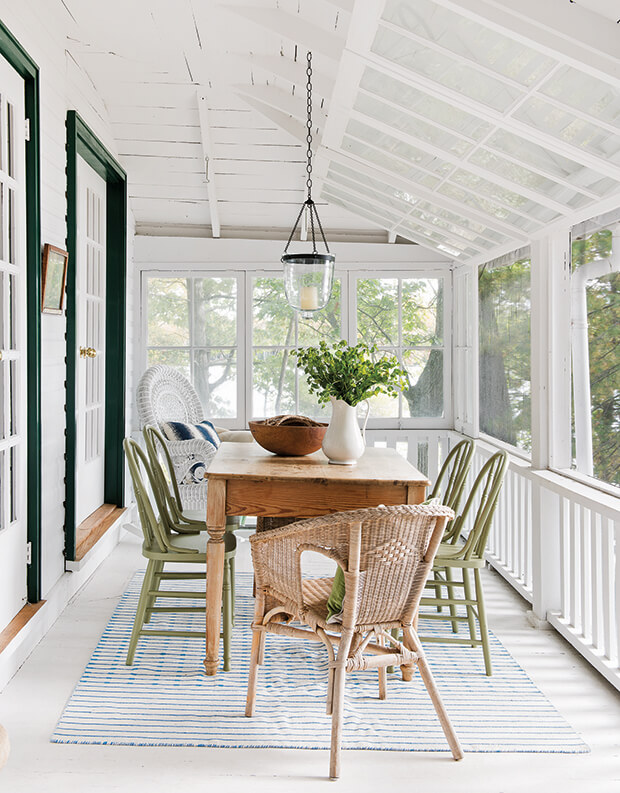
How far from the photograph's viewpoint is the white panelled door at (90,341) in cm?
455

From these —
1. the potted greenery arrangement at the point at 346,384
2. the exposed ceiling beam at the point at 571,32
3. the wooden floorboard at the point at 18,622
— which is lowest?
the wooden floorboard at the point at 18,622

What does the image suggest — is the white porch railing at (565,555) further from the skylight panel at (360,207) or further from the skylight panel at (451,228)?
the skylight panel at (360,207)

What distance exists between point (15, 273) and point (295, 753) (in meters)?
2.15

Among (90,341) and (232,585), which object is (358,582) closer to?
(232,585)

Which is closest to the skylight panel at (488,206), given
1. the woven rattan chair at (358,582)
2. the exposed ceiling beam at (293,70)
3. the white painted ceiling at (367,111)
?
the white painted ceiling at (367,111)

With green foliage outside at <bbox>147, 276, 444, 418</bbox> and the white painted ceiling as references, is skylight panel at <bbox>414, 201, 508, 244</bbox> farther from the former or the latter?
green foliage outside at <bbox>147, 276, 444, 418</bbox>

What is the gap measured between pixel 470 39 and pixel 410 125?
3.06 feet

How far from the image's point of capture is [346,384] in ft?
10.4

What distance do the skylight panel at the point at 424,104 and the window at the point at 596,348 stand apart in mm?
695

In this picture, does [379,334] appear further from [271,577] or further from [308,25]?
[271,577]

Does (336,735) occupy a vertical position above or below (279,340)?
below

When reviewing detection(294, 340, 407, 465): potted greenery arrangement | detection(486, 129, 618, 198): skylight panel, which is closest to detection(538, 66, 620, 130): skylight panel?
detection(486, 129, 618, 198): skylight panel

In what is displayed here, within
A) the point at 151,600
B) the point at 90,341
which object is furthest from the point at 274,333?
the point at 151,600

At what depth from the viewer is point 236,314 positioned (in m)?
5.95
